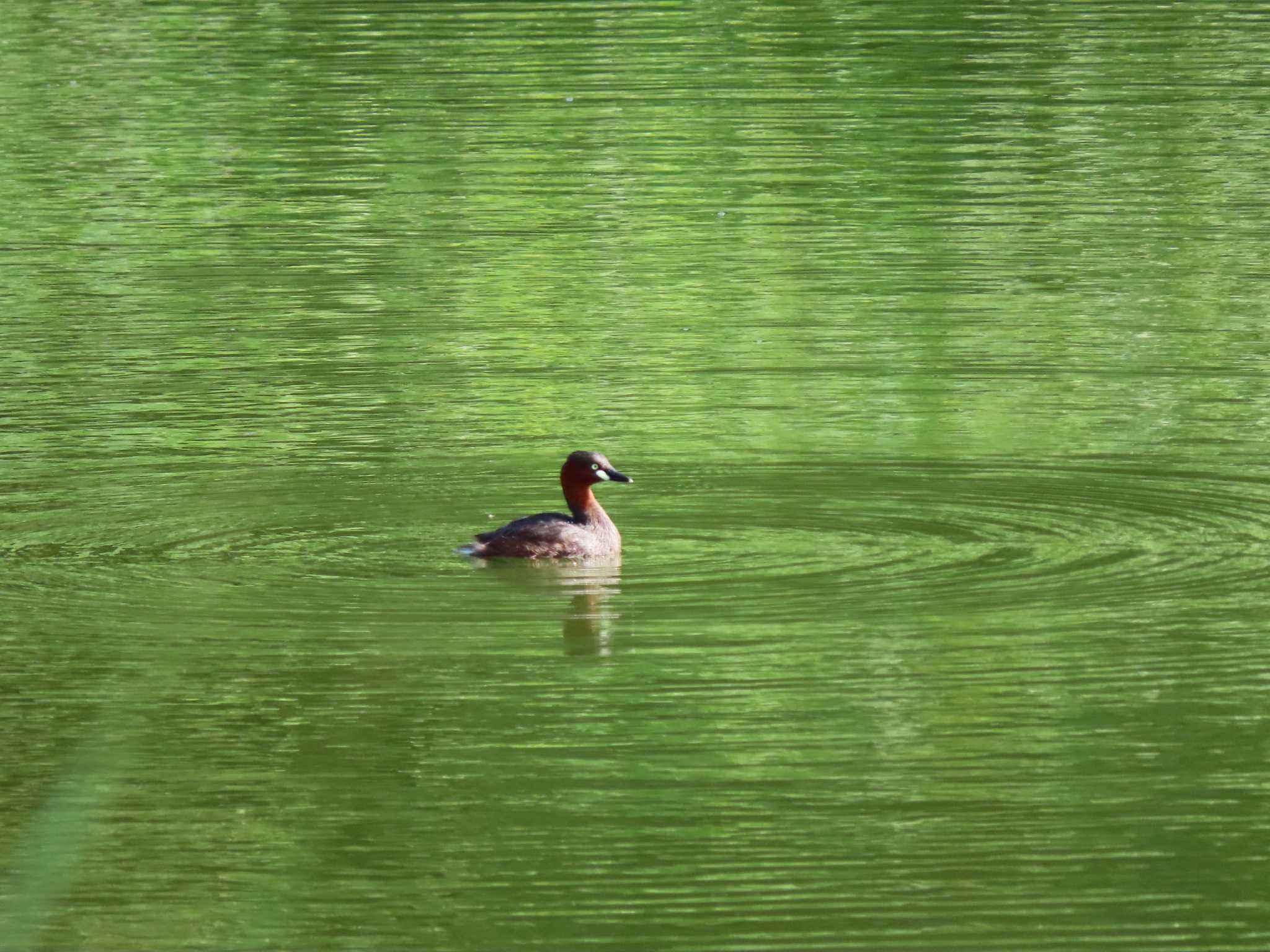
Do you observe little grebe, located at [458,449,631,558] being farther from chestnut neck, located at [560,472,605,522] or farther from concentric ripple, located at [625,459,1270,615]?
concentric ripple, located at [625,459,1270,615]

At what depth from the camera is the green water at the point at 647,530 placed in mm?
8750

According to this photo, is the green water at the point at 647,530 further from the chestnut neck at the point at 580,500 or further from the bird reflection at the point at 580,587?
the chestnut neck at the point at 580,500

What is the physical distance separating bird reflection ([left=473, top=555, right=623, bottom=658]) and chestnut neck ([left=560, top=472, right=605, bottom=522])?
21 cm

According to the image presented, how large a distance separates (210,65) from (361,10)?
4648 mm

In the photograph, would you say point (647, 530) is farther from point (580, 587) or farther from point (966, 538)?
point (966, 538)

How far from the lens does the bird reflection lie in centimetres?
1118

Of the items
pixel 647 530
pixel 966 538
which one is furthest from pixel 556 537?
pixel 966 538

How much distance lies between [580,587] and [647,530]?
106 cm

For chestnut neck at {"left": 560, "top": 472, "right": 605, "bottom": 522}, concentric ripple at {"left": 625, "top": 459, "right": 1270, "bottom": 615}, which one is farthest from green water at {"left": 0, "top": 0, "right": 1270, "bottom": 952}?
chestnut neck at {"left": 560, "top": 472, "right": 605, "bottom": 522}

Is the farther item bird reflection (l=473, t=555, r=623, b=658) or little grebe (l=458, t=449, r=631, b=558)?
Answer: little grebe (l=458, t=449, r=631, b=558)

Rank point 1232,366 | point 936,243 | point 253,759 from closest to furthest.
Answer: point 253,759 → point 1232,366 → point 936,243

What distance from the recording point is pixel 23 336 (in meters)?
18.1

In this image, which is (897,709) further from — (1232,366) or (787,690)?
(1232,366)

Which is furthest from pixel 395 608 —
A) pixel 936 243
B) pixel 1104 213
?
pixel 1104 213
